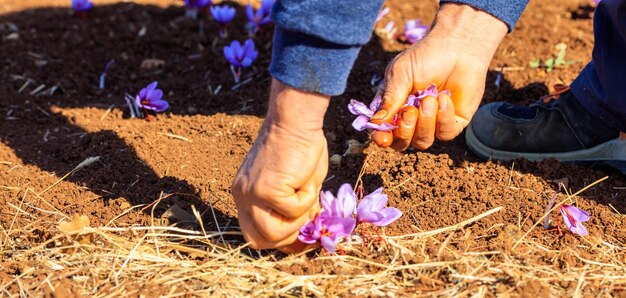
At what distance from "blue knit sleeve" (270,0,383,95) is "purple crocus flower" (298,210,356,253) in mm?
388

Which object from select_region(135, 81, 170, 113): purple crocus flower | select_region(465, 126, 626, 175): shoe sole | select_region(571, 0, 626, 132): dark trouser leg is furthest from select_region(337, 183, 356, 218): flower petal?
select_region(135, 81, 170, 113): purple crocus flower

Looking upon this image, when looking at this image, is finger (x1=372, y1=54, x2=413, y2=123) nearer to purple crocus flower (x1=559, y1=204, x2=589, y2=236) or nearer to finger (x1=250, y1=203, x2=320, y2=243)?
finger (x1=250, y1=203, x2=320, y2=243)

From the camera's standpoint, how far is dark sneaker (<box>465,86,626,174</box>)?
101 inches

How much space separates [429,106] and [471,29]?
304 millimetres

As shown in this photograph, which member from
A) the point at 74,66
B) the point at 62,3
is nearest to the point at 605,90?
the point at 74,66

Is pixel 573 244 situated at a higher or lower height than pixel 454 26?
lower

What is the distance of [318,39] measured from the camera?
1.60 meters

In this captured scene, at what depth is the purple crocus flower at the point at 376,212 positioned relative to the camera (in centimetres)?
199

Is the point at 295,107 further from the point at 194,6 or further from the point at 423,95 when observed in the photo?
the point at 194,6

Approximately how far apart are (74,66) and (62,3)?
1094mm

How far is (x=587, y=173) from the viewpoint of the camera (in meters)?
2.51

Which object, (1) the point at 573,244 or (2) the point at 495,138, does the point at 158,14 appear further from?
(1) the point at 573,244

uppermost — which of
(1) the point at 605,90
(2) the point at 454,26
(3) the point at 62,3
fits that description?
(2) the point at 454,26

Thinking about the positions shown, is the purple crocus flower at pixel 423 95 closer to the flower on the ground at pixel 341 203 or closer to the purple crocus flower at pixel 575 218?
the flower on the ground at pixel 341 203
